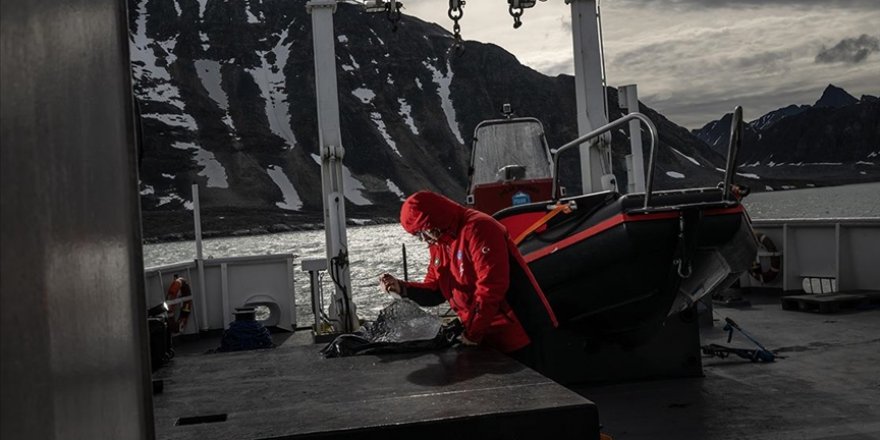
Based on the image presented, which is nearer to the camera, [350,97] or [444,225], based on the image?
[444,225]

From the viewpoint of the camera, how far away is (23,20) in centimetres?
70

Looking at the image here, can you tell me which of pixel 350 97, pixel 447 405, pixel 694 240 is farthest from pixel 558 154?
pixel 350 97

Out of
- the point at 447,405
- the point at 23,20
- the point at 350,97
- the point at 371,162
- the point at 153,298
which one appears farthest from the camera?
the point at 350,97

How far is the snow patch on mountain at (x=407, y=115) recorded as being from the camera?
17475cm

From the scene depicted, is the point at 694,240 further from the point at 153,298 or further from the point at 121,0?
the point at 153,298

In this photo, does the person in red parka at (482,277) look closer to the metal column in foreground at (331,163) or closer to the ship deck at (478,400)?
the ship deck at (478,400)

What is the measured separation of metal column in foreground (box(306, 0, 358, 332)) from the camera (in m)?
9.11

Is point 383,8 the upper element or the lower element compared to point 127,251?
upper

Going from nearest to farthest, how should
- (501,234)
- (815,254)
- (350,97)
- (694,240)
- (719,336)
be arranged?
1. (501,234)
2. (694,240)
3. (719,336)
4. (815,254)
5. (350,97)

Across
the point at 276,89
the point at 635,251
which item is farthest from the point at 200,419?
the point at 276,89

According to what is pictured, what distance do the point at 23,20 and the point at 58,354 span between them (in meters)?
0.28

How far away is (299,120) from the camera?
170250 mm

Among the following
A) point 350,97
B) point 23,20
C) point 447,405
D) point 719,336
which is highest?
point 350,97

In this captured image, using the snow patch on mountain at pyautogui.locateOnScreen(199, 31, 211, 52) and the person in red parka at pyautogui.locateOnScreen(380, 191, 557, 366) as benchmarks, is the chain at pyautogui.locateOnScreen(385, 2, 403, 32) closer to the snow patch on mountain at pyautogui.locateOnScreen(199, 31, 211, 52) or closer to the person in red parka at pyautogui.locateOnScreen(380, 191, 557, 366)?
the person in red parka at pyautogui.locateOnScreen(380, 191, 557, 366)
